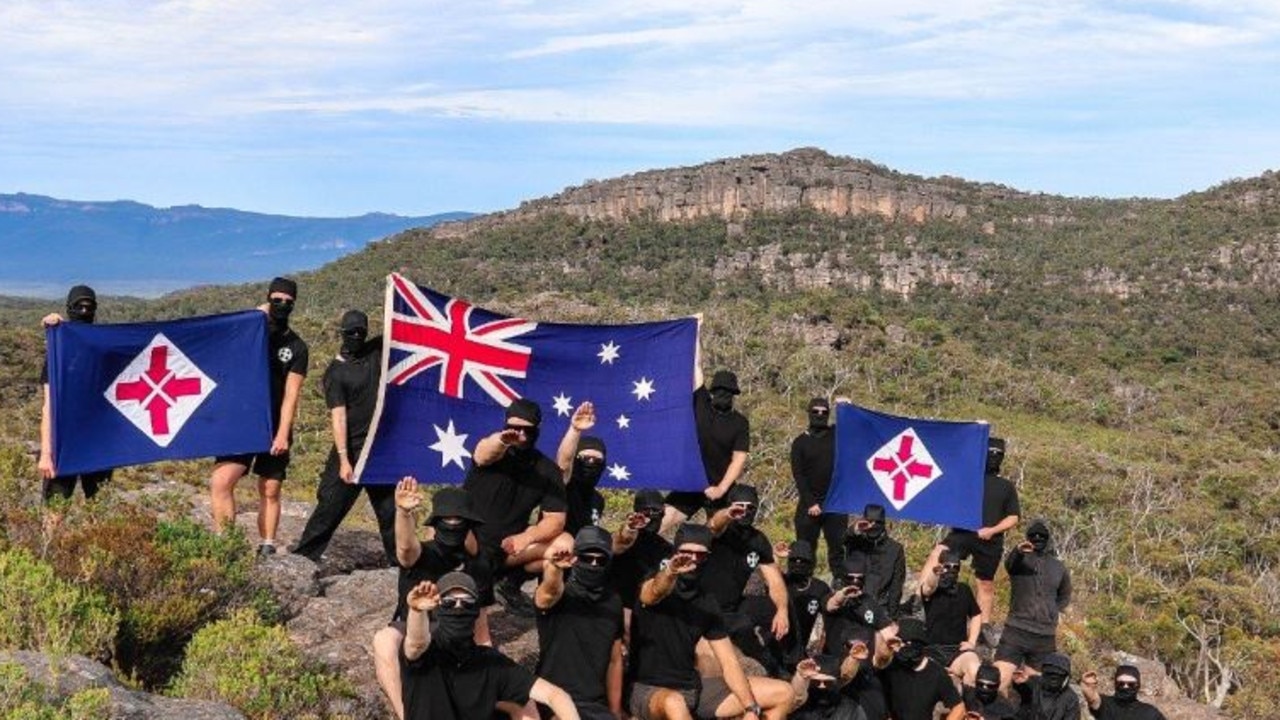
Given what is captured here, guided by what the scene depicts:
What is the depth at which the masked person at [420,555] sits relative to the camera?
6.54 metres

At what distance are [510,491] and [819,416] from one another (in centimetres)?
421

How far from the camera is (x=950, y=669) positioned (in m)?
10.2

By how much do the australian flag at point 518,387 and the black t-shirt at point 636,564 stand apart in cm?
220

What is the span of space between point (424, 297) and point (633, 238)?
12300 centimetres

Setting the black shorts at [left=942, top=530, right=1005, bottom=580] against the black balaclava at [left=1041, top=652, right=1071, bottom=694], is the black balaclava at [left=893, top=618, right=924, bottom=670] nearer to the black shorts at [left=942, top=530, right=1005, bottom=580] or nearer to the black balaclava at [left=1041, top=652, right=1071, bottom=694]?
the black balaclava at [left=1041, top=652, right=1071, bottom=694]

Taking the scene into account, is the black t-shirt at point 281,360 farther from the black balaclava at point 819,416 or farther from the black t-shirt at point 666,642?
the black balaclava at point 819,416

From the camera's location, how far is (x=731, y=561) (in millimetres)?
8945

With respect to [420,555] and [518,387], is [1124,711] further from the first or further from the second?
[420,555]

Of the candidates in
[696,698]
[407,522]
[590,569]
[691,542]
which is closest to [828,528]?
[696,698]

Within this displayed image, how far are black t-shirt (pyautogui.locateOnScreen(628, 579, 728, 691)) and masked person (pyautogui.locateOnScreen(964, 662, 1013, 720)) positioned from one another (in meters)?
2.94

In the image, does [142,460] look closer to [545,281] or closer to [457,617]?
[457,617]

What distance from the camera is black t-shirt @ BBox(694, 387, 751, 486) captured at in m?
10.5

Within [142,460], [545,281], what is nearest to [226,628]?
[142,460]

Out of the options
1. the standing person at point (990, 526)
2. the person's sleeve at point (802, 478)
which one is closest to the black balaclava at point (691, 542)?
the person's sleeve at point (802, 478)
